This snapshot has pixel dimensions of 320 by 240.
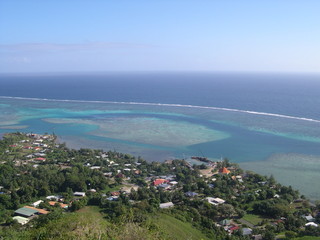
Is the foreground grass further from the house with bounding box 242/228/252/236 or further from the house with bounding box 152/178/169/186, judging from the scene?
the house with bounding box 152/178/169/186

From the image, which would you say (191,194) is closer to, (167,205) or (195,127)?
(167,205)

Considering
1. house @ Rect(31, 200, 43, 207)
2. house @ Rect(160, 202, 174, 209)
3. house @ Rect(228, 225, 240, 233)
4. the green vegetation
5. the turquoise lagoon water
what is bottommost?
the green vegetation

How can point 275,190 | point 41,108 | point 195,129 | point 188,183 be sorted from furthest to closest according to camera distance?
point 41,108
point 195,129
point 188,183
point 275,190

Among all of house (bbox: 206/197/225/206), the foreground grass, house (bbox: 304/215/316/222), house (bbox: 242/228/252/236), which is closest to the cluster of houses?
the foreground grass

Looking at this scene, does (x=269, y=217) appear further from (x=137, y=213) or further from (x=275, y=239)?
(x=137, y=213)

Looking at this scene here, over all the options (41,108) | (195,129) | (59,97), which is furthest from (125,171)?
(59,97)

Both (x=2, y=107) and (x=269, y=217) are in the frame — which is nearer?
(x=269, y=217)

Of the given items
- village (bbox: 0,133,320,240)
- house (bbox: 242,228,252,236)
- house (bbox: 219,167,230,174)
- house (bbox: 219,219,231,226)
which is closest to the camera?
house (bbox: 242,228,252,236)
